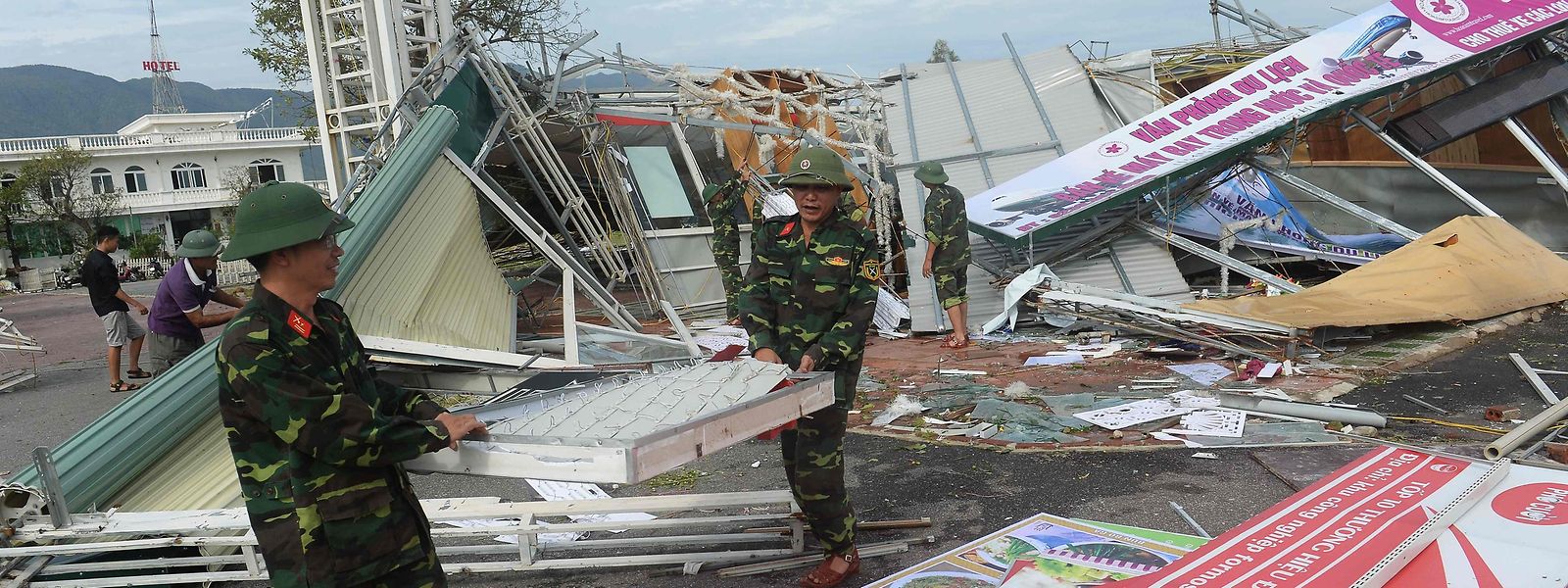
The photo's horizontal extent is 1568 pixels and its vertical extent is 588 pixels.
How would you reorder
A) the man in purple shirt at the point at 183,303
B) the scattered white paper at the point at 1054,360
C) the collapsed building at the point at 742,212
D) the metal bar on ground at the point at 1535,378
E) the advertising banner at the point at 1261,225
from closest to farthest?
the collapsed building at the point at 742,212 → the metal bar on ground at the point at 1535,378 → the man in purple shirt at the point at 183,303 → the scattered white paper at the point at 1054,360 → the advertising banner at the point at 1261,225

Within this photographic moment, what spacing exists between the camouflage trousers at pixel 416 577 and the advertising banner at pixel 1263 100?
7.30 meters

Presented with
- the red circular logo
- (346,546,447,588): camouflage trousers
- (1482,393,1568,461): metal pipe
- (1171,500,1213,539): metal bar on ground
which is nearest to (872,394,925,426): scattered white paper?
(1171,500,1213,539): metal bar on ground

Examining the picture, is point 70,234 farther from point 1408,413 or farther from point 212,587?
point 1408,413

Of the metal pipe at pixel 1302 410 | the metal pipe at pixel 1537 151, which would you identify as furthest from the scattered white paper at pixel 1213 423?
the metal pipe at pixel 1537 151

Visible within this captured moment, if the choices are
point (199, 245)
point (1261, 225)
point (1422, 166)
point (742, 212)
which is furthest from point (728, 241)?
point (1422, 166)

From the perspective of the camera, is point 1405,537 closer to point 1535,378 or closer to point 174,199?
point 1535,378

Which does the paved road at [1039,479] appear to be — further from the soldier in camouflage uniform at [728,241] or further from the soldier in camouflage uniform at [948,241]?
the soldier in camouflage uniform at [728,241]

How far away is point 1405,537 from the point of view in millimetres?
3084

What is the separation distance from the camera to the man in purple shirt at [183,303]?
25.0 feet

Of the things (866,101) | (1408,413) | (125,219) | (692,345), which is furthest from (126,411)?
(125,219)

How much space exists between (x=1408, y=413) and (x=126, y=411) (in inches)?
263

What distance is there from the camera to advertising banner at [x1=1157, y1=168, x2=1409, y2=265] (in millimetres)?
9930

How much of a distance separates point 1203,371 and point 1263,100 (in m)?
3.89

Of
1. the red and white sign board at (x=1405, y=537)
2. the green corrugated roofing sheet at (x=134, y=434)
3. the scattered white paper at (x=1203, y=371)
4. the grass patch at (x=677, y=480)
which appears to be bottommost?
the scattered white paper at (x=1203, y=371)
